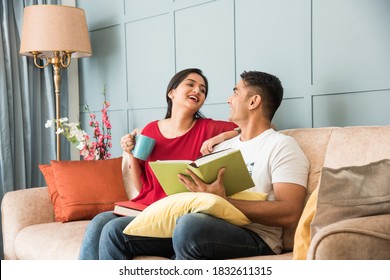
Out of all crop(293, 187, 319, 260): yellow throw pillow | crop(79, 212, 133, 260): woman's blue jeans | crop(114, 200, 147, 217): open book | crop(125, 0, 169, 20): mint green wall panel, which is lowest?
crop(79, 212, 133, 260): woman's blue jeans

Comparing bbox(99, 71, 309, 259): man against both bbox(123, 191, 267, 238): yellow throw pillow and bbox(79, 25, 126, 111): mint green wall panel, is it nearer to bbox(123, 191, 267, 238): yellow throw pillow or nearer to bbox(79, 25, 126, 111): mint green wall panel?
bbox(123, 191, 267, 238): yellow throw pillow

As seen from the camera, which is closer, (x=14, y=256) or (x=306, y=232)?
(x=306, y=232)

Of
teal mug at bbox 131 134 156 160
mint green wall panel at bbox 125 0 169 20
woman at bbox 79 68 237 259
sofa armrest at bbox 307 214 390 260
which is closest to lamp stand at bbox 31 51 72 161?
mint green wall panel at bbox 125 0 169 20

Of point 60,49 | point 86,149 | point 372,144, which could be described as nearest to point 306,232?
point 372,144

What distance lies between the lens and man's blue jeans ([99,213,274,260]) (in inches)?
68.9

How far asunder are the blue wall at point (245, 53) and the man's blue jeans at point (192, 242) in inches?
36.6

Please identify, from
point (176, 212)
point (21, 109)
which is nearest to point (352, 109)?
point (176, 212)

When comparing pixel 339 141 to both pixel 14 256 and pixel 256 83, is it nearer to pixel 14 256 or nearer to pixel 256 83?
pixel 256 83

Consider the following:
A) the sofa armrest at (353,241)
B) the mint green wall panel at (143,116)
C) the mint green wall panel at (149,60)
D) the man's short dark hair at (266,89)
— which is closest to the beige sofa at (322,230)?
the sofa armrest at (353,241)

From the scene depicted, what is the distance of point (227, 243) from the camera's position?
1.80 m

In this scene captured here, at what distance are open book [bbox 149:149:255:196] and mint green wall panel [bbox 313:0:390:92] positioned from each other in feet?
2.72
